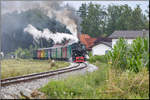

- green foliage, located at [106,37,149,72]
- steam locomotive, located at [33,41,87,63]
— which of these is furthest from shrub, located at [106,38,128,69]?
steam locomotive, located at [33,41,87,63]

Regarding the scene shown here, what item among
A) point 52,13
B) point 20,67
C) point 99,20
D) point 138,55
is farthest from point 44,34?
point 138,55

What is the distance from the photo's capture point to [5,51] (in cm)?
602

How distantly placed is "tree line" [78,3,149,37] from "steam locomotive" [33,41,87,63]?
76 cm

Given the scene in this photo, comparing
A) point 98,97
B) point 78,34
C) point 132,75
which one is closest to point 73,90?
point 98,97

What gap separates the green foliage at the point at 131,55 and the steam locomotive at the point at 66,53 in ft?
3.26

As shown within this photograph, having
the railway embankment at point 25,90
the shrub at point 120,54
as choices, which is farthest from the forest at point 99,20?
the railway embankment at point 25,90

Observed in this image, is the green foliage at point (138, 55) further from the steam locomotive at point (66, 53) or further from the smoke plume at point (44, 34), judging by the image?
the smoke plume at point (44, 34)

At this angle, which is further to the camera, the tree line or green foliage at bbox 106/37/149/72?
the tree line

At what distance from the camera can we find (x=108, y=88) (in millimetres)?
5289

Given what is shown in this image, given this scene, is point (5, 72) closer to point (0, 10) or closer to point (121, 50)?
point (0, 10)

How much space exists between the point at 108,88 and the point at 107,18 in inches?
99.1

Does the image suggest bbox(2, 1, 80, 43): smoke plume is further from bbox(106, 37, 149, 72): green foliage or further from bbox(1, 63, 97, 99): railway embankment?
bbox(106, 37, 149, 72): green foliage

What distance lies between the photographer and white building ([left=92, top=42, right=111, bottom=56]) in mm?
6881

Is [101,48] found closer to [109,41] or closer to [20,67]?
[109,41]
